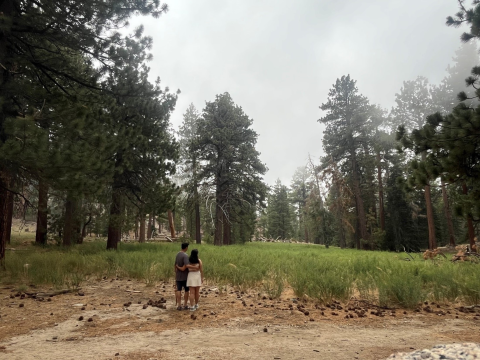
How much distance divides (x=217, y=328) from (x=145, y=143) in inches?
404

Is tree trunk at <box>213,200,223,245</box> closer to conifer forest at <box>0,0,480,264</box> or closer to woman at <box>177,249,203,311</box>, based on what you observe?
conifer forest at <box>0,0,480,264</box>

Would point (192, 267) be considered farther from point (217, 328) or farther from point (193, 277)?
point (217, 328)

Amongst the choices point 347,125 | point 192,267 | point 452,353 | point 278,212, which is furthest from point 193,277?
point 278,212

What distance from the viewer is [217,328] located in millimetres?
4840

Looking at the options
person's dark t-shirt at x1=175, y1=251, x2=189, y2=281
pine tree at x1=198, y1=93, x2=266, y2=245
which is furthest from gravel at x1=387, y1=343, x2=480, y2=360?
pine tree at x1=198, y1=93, x2=266, y2=245

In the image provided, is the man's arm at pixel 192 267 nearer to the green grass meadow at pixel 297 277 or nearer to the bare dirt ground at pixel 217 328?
the bare dirt ground at pixel 217 328

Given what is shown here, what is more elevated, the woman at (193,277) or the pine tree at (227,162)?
the pine tree at (227,162)

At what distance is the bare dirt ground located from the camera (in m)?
3.77

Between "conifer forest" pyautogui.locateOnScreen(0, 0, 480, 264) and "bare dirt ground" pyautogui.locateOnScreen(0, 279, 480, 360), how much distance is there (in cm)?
280

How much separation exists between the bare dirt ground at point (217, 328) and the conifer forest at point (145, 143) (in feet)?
9.19

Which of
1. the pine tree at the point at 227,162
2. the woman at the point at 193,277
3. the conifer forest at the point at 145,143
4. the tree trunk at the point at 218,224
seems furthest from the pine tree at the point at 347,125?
the woman at the point at 193,277

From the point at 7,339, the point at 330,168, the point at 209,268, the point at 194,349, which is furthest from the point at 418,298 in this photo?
the point at 330,168

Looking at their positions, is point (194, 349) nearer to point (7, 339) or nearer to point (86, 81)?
point (7, 339)

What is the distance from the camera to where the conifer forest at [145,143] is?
6.82m
